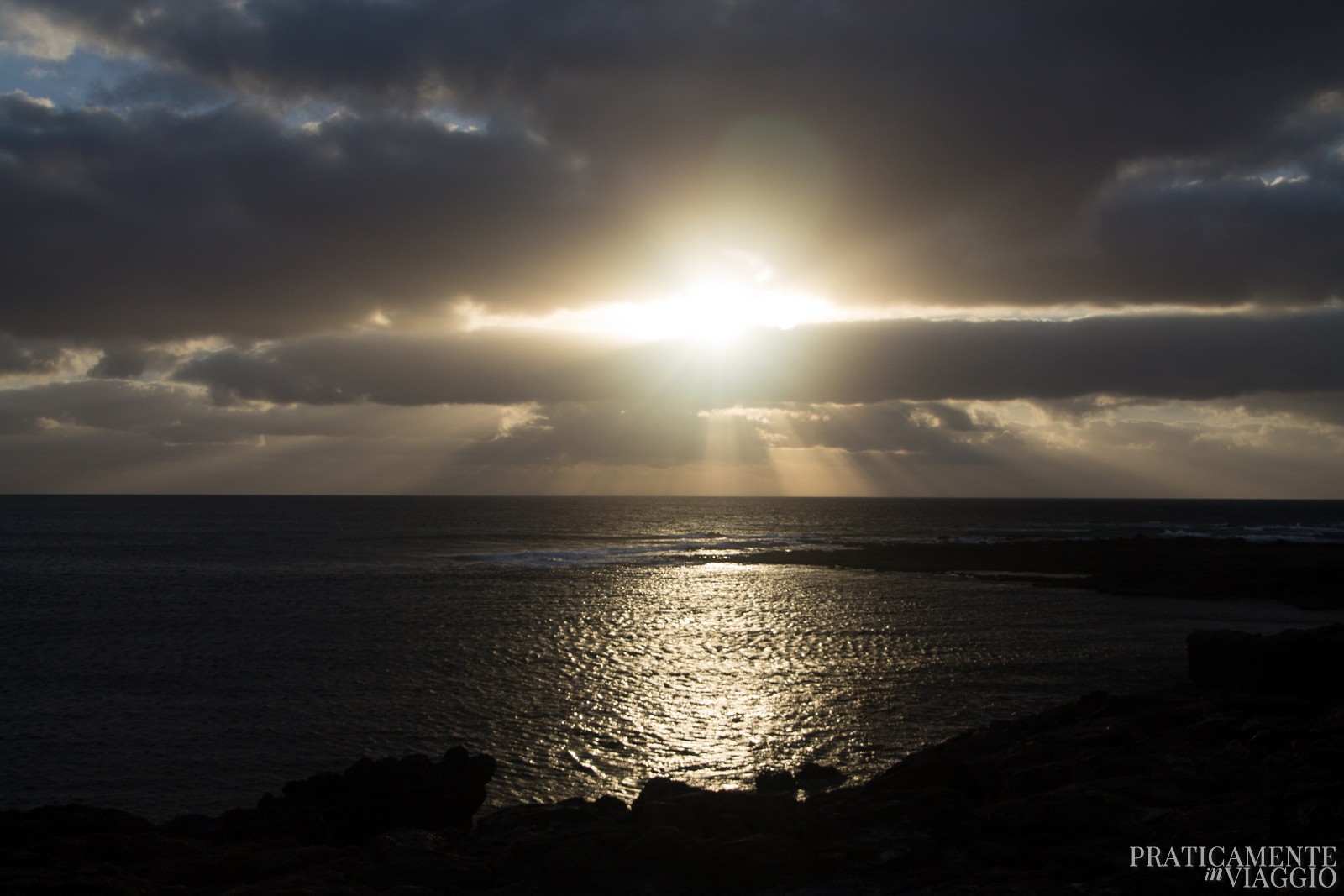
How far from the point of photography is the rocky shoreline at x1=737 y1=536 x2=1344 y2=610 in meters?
59.8

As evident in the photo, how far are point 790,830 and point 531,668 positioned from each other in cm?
2177

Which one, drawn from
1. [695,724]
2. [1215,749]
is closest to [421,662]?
[695,724]

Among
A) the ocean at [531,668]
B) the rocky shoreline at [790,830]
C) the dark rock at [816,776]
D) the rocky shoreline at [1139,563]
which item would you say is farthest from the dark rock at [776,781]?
the rocky shoreline at [1139,563]

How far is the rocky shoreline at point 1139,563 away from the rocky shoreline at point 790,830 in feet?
146

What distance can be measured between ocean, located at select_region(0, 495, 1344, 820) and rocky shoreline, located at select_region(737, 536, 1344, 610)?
415 centimetres

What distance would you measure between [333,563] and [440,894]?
79190 mm

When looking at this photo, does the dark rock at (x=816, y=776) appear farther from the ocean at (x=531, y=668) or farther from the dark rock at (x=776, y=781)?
the ocean at (x=531, y=668)

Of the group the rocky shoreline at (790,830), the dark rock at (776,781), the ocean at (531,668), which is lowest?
the ocean at (531,668)

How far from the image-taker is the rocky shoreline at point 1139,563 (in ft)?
196

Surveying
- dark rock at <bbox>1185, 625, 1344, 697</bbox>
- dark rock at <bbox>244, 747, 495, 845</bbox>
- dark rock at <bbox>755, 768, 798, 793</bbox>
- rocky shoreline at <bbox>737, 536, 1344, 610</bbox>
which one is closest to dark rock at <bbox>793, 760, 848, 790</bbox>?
dark rock at <bbox>755, 768, 798, 793</bbox>

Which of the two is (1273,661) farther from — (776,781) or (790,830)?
(790,830)

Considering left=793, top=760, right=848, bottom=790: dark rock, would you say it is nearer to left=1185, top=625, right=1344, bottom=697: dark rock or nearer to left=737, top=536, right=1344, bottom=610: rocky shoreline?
left=1185, top=625, right=1344, bottom=697: dark rock

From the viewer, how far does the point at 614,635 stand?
44.8m

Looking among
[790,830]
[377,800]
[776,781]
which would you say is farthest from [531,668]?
[790,830]
